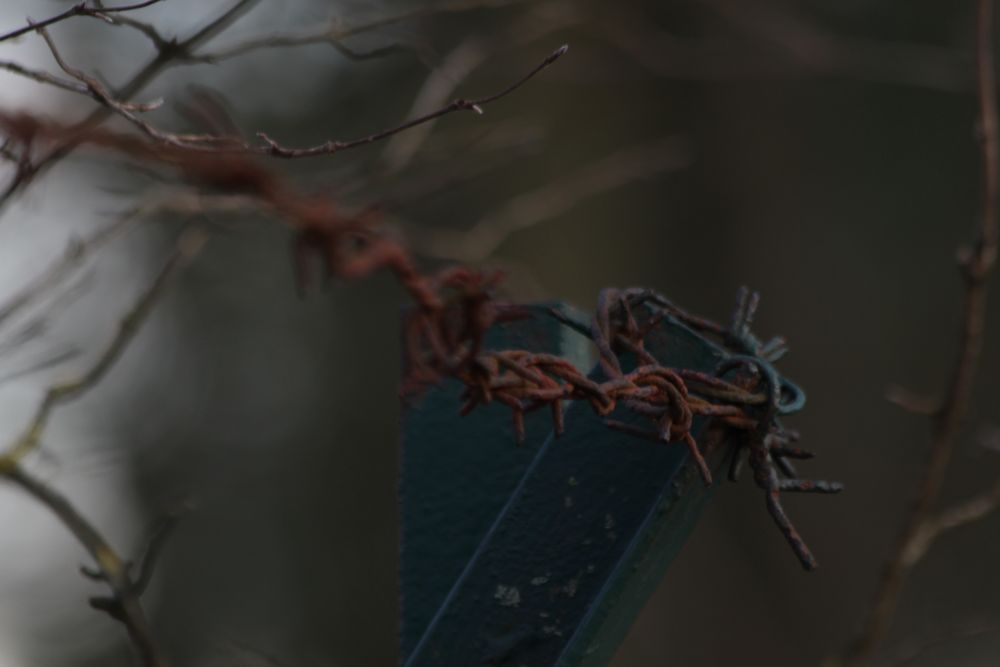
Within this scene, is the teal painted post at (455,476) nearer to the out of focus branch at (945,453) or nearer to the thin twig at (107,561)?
the thin twig at (107,561)

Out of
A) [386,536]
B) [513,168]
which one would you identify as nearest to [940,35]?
[513,168]

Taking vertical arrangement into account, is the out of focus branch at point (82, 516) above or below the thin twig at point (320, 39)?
below

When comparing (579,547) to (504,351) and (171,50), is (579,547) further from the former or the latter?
(171,50)

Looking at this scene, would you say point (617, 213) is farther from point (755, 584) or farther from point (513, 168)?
point (755, 584)

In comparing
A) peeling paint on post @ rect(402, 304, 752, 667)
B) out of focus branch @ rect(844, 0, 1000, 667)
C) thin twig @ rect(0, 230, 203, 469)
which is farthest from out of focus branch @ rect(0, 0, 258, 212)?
out of focus branch @ rect(844, 0, 1000, 667)

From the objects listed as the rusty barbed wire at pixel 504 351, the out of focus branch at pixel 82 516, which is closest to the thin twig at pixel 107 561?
the out of focus branch at pixel 82 516

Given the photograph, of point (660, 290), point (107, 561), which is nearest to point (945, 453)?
point (107, 561)
